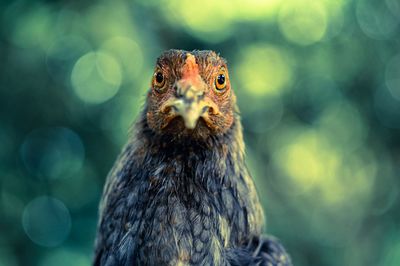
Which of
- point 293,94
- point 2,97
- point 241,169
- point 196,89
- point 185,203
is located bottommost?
point 185,203

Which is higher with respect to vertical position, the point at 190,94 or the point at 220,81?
the point at 220,81

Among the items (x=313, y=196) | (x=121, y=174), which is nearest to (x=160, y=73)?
(x=121, y=174)

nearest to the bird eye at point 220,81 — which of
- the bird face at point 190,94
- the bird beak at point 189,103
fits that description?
the bird face at point 190,94

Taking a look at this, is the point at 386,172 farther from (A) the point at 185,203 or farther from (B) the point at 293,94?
(A) the point at 185,203

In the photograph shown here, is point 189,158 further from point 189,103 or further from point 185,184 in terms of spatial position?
point 189,103

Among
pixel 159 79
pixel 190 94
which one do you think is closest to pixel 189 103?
pixel 190 94

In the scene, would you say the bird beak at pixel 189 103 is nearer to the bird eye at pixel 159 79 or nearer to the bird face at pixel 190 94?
the bird face at pixel 190 94
